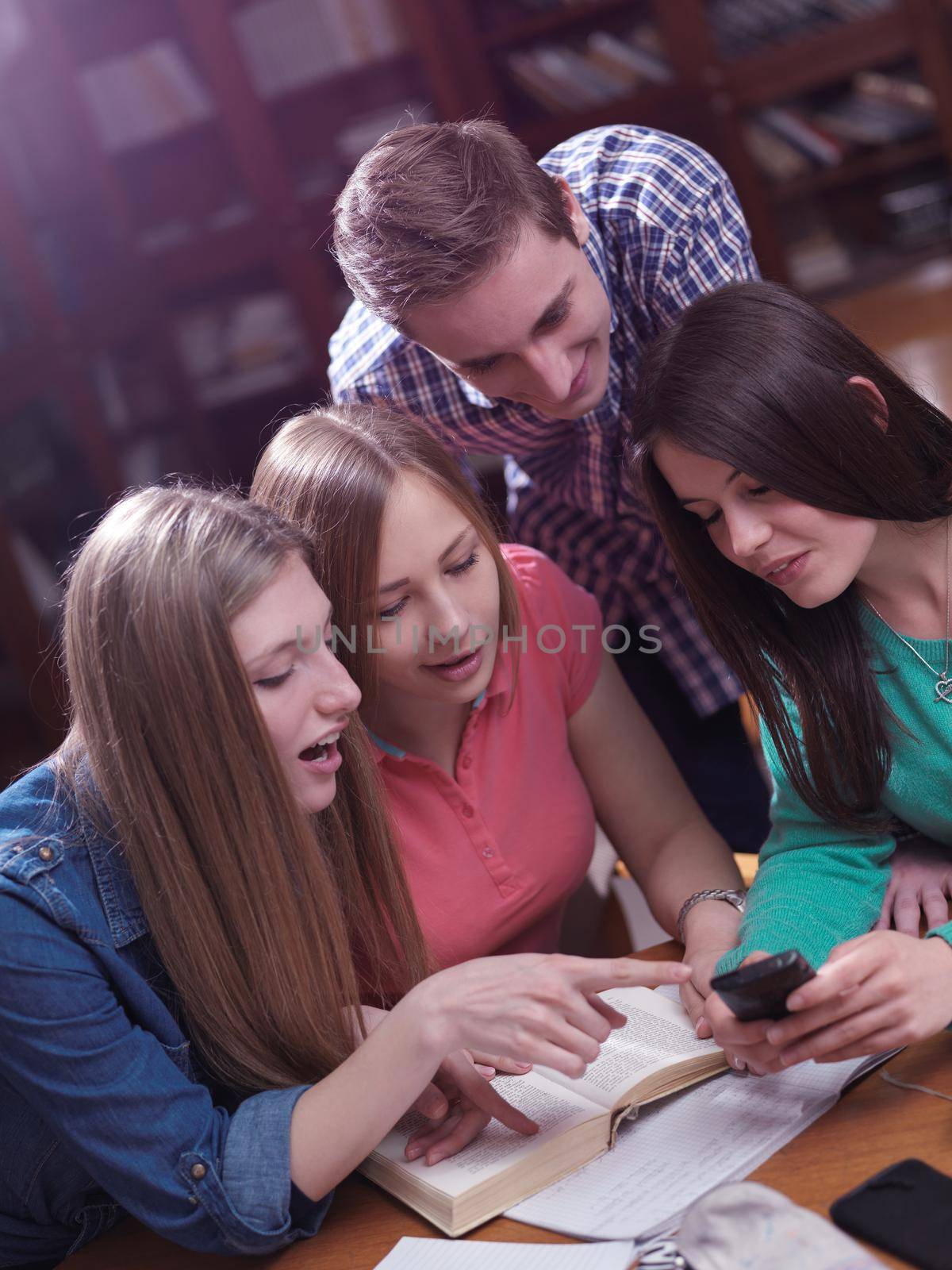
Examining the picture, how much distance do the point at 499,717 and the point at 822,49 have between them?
2.86 meters

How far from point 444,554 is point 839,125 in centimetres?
295

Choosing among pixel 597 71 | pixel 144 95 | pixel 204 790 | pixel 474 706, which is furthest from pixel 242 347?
pixel 204 790

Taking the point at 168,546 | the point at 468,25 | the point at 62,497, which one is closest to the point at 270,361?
the point at 62,497

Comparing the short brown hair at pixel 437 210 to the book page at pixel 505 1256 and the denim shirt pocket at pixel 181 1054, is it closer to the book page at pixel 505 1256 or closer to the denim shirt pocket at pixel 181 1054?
the denim shirt pocket at pixel 181 1054

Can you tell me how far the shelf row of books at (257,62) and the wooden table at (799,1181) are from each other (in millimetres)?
3421

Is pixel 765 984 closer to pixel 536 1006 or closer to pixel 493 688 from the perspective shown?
pixel 536 1006

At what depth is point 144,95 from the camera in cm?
383

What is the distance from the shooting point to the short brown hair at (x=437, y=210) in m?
1.45

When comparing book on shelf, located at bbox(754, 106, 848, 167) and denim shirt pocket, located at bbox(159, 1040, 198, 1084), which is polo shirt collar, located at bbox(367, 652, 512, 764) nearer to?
denim shirt pocket, located at bbox(159, 1040, 198, 1084)

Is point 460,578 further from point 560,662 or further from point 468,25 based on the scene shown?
point 468,25

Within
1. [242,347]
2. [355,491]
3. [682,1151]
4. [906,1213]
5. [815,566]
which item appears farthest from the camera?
[242,347]

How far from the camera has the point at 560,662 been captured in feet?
5.20

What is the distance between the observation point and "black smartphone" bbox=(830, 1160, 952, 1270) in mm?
842

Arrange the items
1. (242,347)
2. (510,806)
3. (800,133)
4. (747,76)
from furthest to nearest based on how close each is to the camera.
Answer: (242,347), (800,133), (747,76), (510,806)
